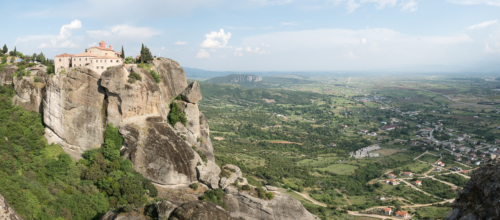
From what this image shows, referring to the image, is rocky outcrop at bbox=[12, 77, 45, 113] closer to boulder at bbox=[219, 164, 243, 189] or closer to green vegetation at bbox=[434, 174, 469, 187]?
boulder at bbox=[219, 164, 243, 189]

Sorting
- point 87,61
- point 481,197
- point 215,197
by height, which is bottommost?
point 215,197

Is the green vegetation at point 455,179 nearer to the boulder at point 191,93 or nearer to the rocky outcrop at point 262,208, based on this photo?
the rocky outcrop at point 262,208

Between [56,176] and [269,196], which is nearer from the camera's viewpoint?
[56,176]

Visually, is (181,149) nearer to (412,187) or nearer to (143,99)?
(143,99)

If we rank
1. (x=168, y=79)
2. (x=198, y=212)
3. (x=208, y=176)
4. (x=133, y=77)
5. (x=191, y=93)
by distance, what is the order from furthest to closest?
(x=168, y=79), (x=191, y=93), (x=208, y=176), (x=133, y=77), (x=198, y=212)

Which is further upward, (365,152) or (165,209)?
(165,209)

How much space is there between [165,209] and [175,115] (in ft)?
59.1

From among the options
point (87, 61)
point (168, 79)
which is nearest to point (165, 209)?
point (168, 79)

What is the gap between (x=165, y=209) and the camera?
73.2ft

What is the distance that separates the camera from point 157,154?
104 feet

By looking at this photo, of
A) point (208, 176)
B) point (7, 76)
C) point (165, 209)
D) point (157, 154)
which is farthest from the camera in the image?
point (7, 76)

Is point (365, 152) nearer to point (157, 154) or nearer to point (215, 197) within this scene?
point (215, 197)

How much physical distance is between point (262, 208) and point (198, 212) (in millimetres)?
12421

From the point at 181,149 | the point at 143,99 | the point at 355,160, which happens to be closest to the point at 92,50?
the point at 143,99
